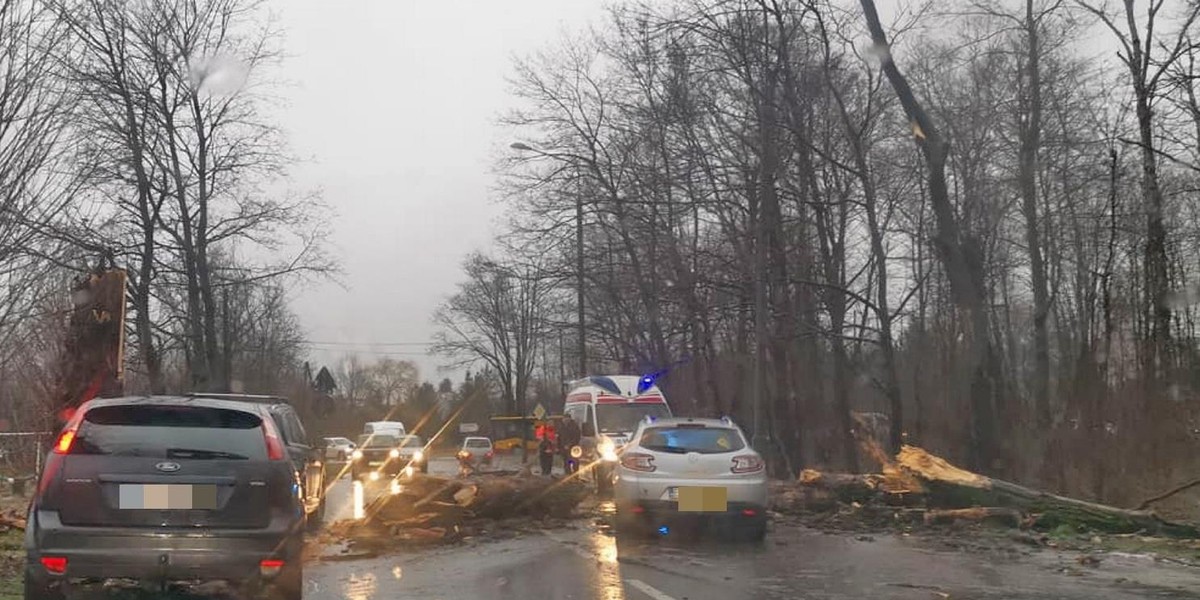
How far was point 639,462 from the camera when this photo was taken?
12.6 m

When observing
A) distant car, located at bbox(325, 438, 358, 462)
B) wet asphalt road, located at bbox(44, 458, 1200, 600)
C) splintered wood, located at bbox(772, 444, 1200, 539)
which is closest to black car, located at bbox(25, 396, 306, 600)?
wet asphalt road, located at bbox(44, 458, 1200, 600)

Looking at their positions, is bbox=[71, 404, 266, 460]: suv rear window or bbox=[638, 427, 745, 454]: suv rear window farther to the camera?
bbox=[638, 427, 745, 454]: suv rear window

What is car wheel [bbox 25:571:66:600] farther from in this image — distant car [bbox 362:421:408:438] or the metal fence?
distant car [bbox 362:421:408:438]

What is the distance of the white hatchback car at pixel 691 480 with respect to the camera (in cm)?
1227

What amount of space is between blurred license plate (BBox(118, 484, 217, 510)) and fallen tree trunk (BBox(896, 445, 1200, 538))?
10131 mm

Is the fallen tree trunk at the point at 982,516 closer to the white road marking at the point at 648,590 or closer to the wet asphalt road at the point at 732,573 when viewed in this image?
the wet asphalt road at the point at 732,573

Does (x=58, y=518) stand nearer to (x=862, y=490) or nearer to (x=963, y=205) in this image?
(x=862, y=490)

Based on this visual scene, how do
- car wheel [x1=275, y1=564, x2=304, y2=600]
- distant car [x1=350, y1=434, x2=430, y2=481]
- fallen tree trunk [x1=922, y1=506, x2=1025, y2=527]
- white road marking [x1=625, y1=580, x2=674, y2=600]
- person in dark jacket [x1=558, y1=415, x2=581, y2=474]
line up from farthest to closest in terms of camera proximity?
distant car [x1=350, y1=434, x2=430, y2=481], person in dark jacket [x1=558, y1=415, x2=581, y2=474], fallen tree trunk [x1=922, y1=506, x2=1025, y2=527], white road marking [x1=625, y1=580, x2=674, y2=600], car wheel [x1=275, y1=564, x2=304, y2=600]

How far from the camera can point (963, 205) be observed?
32.6m

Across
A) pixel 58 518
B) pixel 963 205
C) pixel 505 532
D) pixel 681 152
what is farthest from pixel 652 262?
pixel 58 518

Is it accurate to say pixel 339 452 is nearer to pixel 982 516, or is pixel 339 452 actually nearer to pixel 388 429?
pixel 388 429

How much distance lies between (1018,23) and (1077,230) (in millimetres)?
6453

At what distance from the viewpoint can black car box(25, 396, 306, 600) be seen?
270 inches

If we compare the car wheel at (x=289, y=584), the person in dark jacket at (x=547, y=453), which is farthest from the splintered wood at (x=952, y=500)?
the person in dark jacket at (x=547, y=453)
